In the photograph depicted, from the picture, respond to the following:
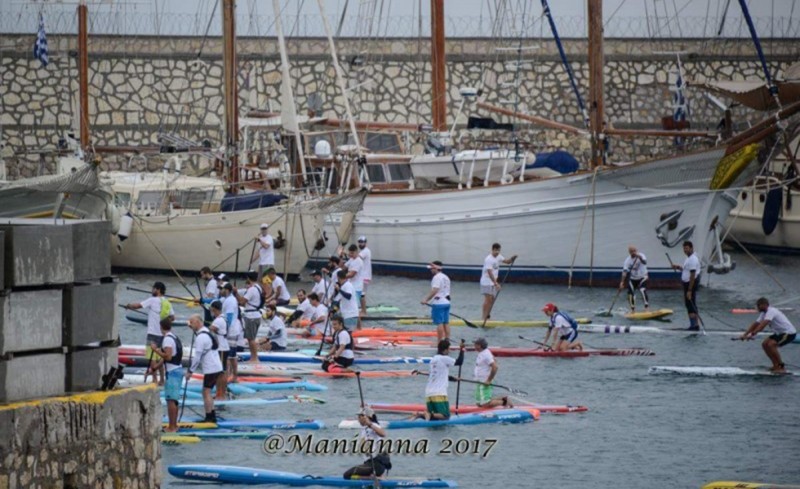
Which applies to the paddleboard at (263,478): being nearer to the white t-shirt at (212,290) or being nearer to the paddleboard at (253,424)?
the paddleboard at (253,424)

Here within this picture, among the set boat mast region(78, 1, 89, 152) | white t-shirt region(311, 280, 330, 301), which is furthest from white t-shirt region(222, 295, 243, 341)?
boat mast region(78, 1, 89, 152)

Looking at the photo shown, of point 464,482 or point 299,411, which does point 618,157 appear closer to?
point 299,411

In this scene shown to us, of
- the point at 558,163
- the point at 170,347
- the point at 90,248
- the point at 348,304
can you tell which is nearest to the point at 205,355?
the point at 170,347

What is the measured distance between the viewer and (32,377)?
47.8 ft

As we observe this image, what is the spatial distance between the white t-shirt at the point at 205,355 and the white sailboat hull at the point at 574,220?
1910 centimetres

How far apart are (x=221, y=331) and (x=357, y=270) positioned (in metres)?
9.13

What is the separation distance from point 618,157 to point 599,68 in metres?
16.4

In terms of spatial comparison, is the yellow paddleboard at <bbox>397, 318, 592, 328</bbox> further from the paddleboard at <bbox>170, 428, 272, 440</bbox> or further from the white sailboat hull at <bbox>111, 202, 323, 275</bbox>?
the paddleboard at <bbox>170, 428, 272, 440</bbox>

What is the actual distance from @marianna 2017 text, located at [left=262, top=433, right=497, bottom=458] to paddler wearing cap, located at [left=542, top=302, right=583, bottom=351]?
22.6ft

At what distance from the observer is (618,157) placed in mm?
56406

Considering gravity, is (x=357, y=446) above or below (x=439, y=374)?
below

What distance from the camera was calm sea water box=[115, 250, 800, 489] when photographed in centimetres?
2111

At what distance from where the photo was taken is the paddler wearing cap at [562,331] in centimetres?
2933

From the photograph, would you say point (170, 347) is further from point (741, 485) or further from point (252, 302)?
point (741, 485)
